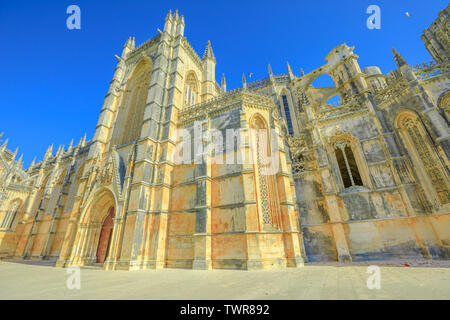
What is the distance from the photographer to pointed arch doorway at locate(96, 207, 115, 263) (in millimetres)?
14164

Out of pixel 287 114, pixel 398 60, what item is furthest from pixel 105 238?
pixel 398 60

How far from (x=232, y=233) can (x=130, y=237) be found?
6.53 m

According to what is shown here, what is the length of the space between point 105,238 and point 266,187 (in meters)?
13.3

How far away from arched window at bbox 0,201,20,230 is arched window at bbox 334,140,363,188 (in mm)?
38263

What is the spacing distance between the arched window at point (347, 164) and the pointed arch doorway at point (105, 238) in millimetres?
18705

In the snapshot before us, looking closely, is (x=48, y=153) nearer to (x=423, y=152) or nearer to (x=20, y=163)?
(x=20, y=163)

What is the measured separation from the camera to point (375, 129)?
1366 centimetres

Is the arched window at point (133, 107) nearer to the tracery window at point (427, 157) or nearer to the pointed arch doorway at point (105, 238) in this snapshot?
the pointed arch doorway at point (105, 238)

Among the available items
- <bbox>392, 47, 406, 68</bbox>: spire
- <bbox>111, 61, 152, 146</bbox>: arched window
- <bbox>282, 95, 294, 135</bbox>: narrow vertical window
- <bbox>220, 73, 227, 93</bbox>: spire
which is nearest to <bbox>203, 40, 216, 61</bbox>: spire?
<bbox>220, 73, 227, 93</bbox>: spire

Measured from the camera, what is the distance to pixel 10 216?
23.7 meters

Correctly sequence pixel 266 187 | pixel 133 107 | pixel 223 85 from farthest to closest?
pixel 223 85 → pixel 133 107 → pixel 266 187
